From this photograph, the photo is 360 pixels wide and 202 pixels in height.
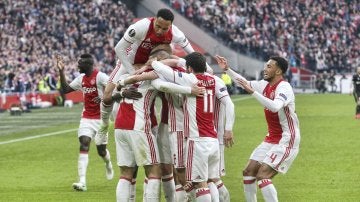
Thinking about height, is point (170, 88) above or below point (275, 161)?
above

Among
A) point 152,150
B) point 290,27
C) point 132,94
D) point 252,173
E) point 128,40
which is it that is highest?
point 290,27

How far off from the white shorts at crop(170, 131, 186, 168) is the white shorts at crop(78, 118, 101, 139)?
6201mm

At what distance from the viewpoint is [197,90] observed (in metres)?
13.9

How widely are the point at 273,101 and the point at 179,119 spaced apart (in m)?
1.46

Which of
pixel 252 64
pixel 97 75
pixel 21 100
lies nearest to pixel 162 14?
pixel 97 75

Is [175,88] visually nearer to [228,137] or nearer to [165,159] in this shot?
[228,137]

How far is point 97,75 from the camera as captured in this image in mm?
20219

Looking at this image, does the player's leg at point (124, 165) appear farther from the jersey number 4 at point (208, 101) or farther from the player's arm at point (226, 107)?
the player's arm at point (226, 107)

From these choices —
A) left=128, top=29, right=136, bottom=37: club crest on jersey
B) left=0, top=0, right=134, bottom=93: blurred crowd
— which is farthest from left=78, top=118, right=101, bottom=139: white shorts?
left=0, top=0, right=134, bottom=93: blurred crowd

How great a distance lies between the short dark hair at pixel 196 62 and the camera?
14.1 meters

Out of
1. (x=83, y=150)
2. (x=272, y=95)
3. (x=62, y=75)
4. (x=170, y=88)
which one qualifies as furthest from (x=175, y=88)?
(x=83, y=150)

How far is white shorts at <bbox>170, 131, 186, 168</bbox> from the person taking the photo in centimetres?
1429

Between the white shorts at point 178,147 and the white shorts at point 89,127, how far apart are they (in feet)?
20.3

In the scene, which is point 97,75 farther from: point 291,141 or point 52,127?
point 52,127
